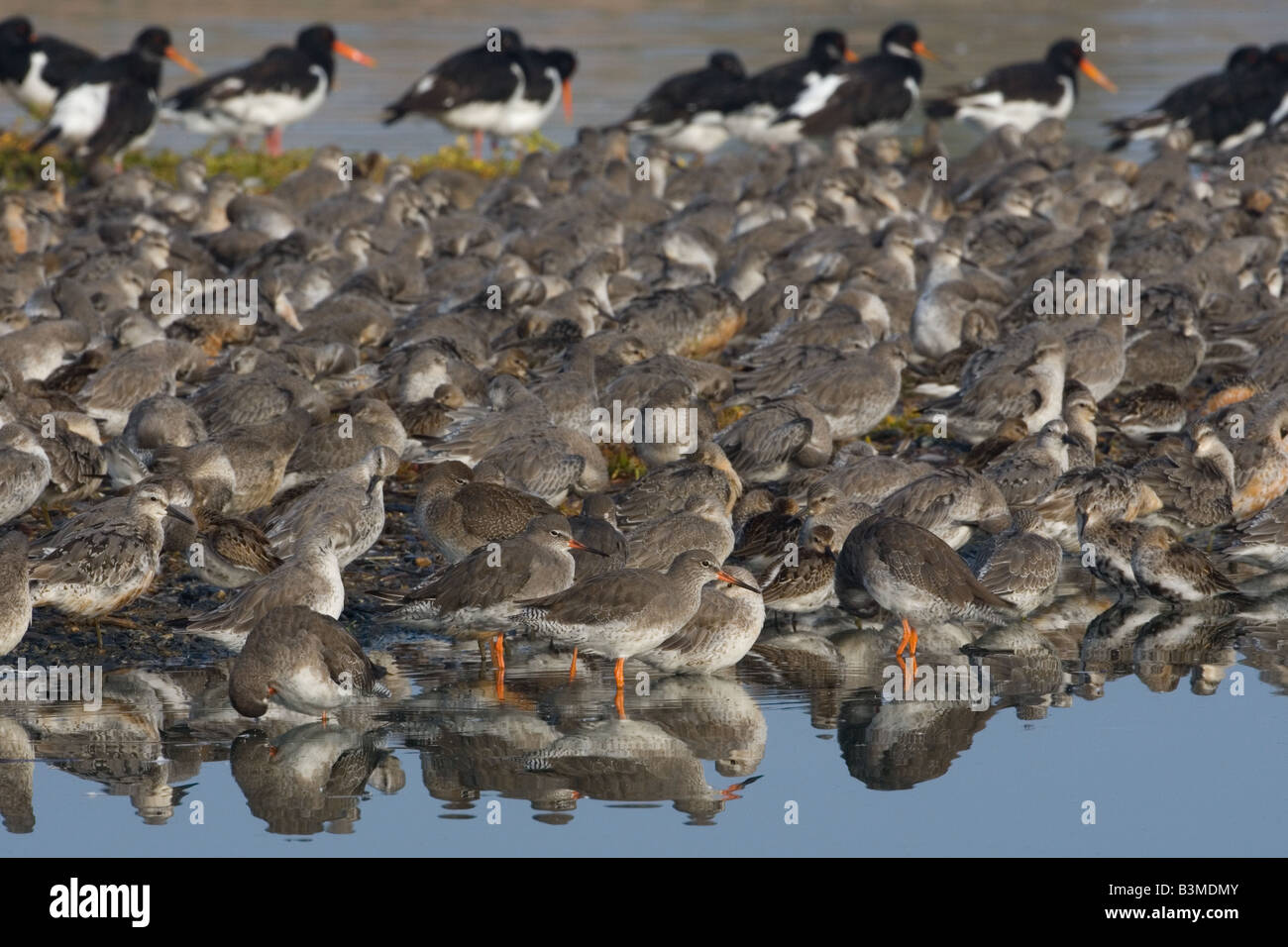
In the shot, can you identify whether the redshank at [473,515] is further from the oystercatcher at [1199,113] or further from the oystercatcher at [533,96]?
the oystercatcher at [1199,113]

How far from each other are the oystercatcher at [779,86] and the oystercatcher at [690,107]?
0.22m

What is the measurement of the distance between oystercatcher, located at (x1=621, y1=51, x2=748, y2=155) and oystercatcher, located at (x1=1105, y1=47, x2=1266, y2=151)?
6265mm

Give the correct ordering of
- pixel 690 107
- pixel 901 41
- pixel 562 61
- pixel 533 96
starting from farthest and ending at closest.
Result: 1. pixel 901 41
2. pixel 562 61
3. pixel 533 96
4. pixel 690 107

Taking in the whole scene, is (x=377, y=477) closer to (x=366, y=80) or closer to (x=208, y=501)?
(x=208, y=501)

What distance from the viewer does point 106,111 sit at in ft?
90.9

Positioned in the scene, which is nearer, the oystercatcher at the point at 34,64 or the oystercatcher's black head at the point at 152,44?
the oystercatcher's black head at the point at 152,44

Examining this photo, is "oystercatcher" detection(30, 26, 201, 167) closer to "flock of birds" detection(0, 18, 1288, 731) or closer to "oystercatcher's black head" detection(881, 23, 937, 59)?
"flock of birds" detection(0, 18, 1288, 731)

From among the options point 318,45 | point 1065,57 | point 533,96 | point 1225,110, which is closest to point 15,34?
point 318,45

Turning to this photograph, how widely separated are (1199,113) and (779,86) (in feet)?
22.0

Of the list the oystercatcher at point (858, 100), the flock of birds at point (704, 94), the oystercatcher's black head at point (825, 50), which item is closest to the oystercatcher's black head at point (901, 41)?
the flock of birds at point (704, 94)

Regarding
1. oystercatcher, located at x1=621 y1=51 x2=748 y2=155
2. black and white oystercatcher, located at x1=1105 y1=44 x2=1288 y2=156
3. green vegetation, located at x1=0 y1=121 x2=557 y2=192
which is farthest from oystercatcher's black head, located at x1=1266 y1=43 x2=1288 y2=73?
green vegetation, located at x1=0 y1=121 x2=557 y2=192

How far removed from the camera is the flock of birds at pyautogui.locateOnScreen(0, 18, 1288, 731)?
10828mm

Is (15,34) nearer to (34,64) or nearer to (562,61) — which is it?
(34,64)

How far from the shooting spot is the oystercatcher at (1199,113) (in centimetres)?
3009
